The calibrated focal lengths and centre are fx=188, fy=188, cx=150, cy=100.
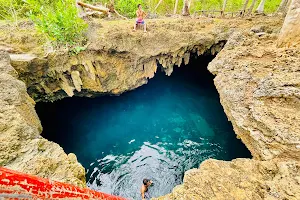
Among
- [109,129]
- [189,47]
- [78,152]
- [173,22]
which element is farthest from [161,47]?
[78,152]

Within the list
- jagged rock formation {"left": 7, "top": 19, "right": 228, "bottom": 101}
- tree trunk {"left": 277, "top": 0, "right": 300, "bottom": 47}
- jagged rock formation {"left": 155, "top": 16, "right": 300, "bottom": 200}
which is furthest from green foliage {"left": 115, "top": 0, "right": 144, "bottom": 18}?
tree trunk {"left": 277, "top": 0, "right": 300, "bottom": 47}

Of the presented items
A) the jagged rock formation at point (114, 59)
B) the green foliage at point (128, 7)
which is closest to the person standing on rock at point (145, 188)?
the jagged rock formation at point (114, 59)

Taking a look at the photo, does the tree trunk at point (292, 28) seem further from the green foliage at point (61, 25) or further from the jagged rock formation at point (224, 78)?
the green foliage at point (61, 25)

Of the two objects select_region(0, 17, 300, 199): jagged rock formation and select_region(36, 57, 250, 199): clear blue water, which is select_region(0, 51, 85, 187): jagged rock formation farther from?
select_region(36, 57, 250, 199): clear blue water

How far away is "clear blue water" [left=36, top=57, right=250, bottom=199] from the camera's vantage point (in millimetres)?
7453

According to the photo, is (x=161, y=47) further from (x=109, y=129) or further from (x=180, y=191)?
(x=180, y=191)

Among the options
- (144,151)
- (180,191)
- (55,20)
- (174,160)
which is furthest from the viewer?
(144,151)

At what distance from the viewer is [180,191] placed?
3062 mm

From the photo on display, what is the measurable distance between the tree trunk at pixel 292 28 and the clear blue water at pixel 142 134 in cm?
474

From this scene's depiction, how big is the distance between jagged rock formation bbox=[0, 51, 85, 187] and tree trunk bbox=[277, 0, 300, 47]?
6.48m

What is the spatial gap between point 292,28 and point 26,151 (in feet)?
23.7

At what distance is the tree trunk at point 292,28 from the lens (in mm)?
5172

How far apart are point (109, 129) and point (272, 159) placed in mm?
7613

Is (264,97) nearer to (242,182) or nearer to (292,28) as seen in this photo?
(242,182)
